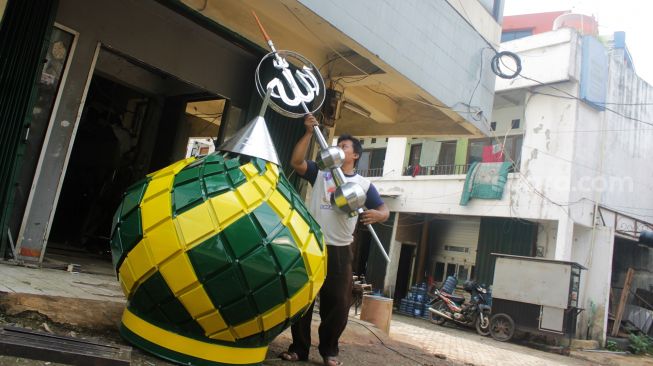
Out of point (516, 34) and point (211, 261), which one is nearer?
point (211, 261)

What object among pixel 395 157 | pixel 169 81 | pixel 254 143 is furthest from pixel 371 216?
pixel 395 157

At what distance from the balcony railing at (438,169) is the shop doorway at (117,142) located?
34.8 ft

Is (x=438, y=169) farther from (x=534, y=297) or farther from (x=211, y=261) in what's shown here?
(x=211, y=261)

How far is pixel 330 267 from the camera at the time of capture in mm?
3084

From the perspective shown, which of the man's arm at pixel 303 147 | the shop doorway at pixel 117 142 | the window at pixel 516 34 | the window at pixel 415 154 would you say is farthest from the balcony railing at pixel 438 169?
the man's arm at pixel 303 147

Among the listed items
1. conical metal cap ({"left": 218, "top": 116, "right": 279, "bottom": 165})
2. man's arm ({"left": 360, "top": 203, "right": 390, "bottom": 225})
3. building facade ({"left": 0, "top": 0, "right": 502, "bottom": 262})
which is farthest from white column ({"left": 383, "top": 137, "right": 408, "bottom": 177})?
conical metal cap ({"left": 218, "top": 116, "right": 279, "bottom": 165})

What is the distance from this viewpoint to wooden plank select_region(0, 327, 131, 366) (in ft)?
5.72

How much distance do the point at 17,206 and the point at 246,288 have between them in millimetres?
3086

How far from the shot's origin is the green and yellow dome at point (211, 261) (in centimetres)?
208

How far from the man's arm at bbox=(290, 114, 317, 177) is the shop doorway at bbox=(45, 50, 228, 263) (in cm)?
393

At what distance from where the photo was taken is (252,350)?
92.1 inches

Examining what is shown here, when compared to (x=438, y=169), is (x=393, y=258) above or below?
below

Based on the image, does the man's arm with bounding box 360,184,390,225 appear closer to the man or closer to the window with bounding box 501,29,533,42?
the man

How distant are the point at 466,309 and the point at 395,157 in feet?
24.0
